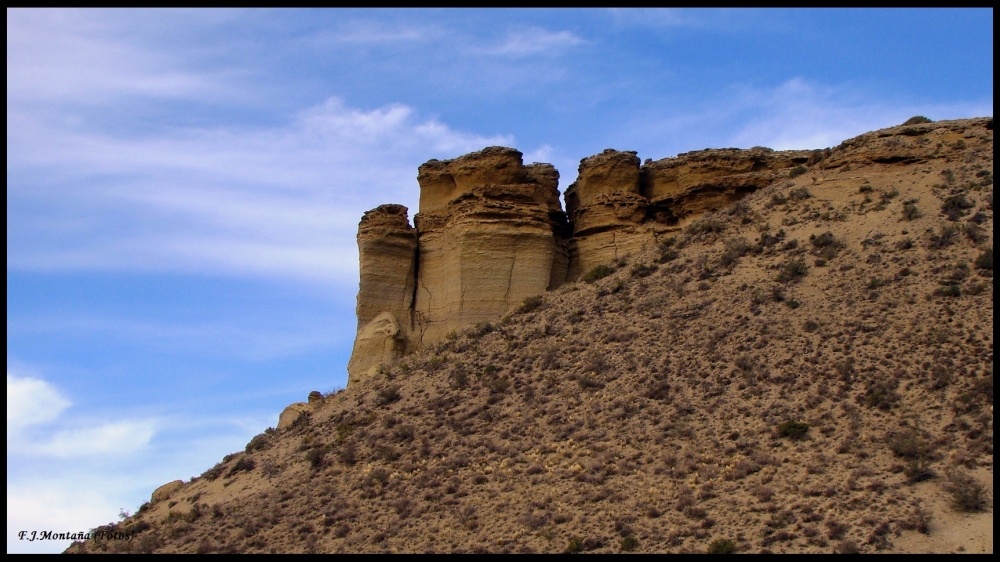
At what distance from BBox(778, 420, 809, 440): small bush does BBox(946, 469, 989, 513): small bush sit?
3499mm

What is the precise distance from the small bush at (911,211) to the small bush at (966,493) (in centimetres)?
1315

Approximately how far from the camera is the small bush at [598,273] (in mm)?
36219

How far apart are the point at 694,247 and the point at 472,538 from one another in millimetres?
16309

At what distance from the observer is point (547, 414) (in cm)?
2720

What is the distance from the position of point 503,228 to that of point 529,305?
4.15 meters

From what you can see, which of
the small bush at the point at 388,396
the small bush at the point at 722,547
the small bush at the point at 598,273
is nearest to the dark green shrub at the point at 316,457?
the small bush at the point at 388,396

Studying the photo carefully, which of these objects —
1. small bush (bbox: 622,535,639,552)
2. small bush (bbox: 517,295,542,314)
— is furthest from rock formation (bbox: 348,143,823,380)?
small bush (bbox: 622,535,639,552)

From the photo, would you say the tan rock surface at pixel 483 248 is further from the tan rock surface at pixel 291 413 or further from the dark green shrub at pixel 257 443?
the dark green shrub at pixel 257 443

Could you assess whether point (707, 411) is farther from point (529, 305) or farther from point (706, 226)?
point (706, 226)

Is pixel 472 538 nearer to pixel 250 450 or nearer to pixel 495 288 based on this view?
pixel 250 450

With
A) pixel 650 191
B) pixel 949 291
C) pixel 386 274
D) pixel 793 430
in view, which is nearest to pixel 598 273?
pixel 650 191

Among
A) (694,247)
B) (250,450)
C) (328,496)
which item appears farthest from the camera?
(694,247)

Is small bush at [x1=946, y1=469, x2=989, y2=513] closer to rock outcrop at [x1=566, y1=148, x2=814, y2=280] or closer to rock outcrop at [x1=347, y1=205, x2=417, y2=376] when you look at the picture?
rock outcrop at [x1=566, y1=148, x2=814, y2=280]
